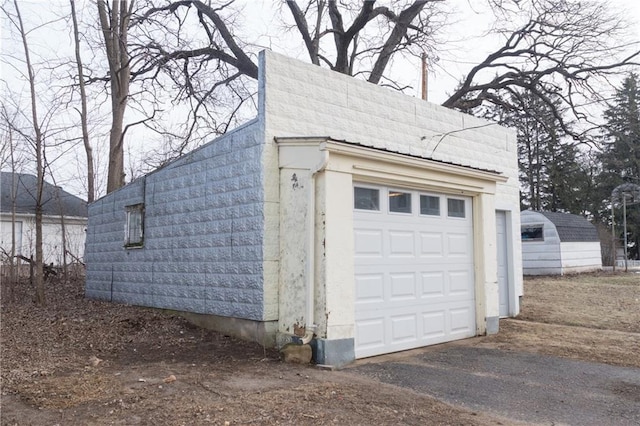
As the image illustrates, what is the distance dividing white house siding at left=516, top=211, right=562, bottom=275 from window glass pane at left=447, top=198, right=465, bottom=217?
1552 cm


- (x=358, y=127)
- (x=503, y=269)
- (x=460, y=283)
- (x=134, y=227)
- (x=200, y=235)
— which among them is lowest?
(x=460, y=283)

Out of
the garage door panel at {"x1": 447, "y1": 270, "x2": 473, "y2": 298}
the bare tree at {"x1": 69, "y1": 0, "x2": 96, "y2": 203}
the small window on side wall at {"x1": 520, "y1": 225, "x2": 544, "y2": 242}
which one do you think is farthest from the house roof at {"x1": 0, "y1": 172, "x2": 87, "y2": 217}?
the small window on side wall at {"x1": 520, "y1": 225, "x2": 544, "y2": 242}

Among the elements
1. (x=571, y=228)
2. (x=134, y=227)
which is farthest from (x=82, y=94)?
(x=571, y=228)

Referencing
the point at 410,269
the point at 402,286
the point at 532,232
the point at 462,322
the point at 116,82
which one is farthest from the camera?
the point at 532,232

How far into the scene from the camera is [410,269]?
23.9 ft

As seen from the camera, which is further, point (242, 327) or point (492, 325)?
point (492, 325)

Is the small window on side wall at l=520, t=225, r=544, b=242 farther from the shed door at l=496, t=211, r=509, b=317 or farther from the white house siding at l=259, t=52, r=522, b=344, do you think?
the shed door at l=496, t=211, r=509, b=317

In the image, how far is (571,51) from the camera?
13688 mm

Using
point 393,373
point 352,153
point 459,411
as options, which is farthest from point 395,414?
point 352,153

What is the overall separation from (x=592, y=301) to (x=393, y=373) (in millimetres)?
9448

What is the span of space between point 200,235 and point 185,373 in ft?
9.34

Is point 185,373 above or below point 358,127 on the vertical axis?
below

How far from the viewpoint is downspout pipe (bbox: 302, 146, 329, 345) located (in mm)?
6070

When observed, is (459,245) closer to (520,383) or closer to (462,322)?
(462,322)
